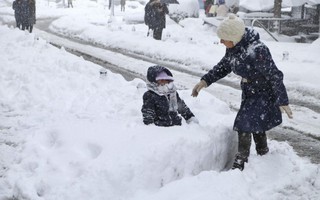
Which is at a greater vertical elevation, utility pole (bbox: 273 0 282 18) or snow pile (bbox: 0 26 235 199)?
utility pole (bbox: 273 0 282 18)

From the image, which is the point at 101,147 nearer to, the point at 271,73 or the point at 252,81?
the point at 252,81

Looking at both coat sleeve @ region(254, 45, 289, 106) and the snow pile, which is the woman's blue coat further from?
the snow pile

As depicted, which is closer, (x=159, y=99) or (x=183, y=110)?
(x=159, y=99)

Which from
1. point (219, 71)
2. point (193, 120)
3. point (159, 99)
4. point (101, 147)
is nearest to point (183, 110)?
point (193, 120)

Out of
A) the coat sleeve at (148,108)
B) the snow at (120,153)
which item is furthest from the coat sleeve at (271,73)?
the coat sleeve at (148,108)

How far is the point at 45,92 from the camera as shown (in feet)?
24.1

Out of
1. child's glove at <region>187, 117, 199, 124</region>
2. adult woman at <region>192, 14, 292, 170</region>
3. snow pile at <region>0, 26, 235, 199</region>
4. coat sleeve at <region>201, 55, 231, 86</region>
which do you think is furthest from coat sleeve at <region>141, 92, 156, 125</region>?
adult woman at <region>192, 14, 292, 170</region>

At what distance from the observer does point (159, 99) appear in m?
4.61

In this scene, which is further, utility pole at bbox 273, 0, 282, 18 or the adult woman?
utility pole at bbox 273, 0, 282, 18

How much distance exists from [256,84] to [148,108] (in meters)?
1.22

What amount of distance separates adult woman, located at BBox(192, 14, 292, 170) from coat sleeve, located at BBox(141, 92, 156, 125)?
0.95 metres

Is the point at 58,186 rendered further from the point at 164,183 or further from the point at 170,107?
the point at 170,107

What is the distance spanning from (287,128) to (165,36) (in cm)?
1148

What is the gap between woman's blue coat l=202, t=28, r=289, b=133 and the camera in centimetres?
410
